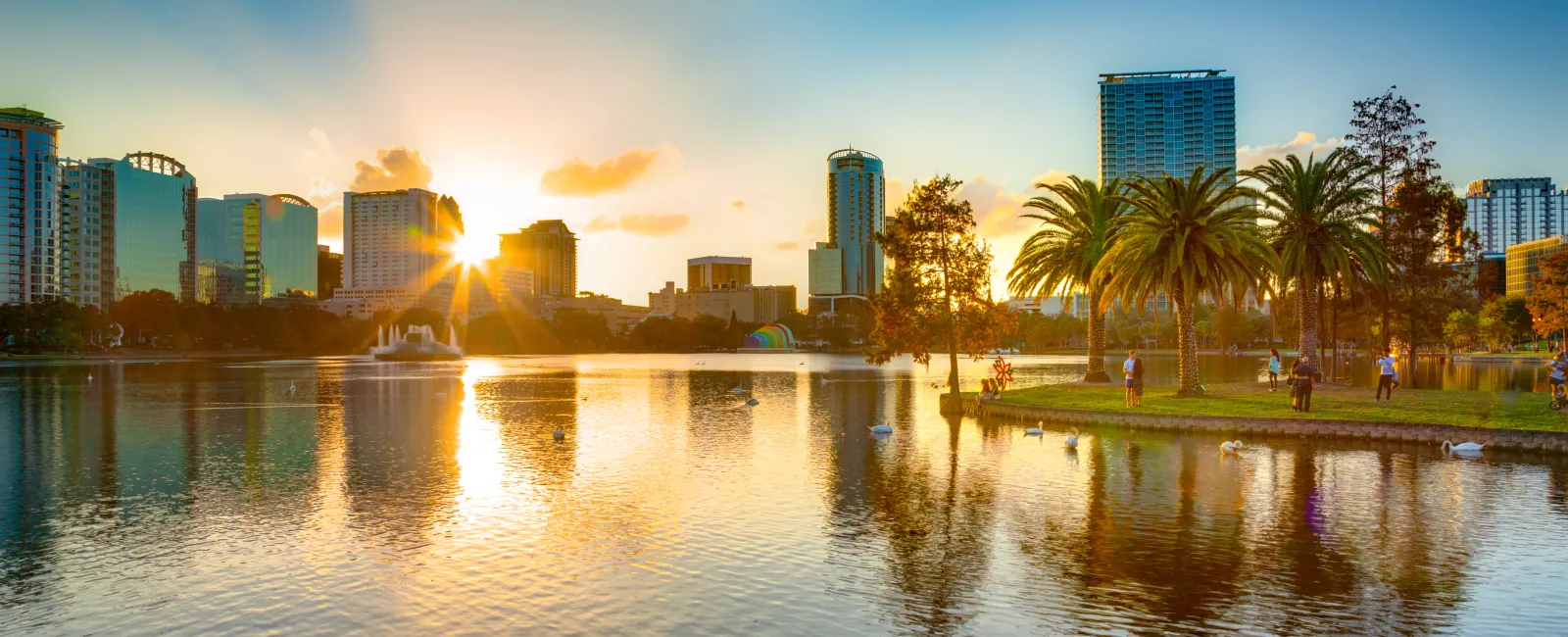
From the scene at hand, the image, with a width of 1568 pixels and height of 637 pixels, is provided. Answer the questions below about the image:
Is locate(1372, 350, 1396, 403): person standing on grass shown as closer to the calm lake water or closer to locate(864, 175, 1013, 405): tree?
the calm lake water

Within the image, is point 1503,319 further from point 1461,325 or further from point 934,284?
point 934,284

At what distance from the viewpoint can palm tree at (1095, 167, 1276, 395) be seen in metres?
38.7

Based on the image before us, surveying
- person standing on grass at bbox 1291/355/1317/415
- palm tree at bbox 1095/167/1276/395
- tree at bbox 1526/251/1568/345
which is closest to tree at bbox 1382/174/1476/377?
palm tree at bbox 1095/167/1276/395

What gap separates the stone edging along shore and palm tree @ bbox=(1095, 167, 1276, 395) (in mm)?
6966

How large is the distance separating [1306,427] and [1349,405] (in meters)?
5.80

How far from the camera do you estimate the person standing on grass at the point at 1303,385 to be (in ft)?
109

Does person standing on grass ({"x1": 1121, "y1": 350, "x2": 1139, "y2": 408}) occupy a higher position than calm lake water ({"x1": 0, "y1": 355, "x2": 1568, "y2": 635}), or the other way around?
person standing on grass ({"x1": 1121, "y1": 350, "x2": 1139, "y2": 408})

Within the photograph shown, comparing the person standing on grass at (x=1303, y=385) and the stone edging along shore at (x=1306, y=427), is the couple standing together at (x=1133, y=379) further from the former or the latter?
the person standing on grass at (x=1303, y=385)

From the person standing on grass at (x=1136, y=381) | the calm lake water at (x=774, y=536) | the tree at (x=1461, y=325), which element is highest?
the tree at (x=1461, y=325)

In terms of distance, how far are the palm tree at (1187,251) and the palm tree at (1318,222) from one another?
4160 millimetres

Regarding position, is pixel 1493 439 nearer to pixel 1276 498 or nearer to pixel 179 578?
pixel 1276 498

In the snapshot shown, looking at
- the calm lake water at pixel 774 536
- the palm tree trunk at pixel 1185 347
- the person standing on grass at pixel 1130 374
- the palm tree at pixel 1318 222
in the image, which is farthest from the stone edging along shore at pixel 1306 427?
the palm tree at pixel 1318 222

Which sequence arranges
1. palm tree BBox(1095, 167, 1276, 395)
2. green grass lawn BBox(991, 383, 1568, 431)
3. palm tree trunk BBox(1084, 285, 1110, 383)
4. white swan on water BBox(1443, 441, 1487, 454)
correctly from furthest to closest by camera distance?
1. palm tree trunk BBox(1084, 285, 1110, 383)
2. palm tree BBox(1095, 167, 1276, 395)
3. green grass lawn BBox(991, 383, 1568, 431)
4. white swan on water BBox(1443, 441, 1487, 454)

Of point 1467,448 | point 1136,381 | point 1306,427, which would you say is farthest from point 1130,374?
point 1467,448
